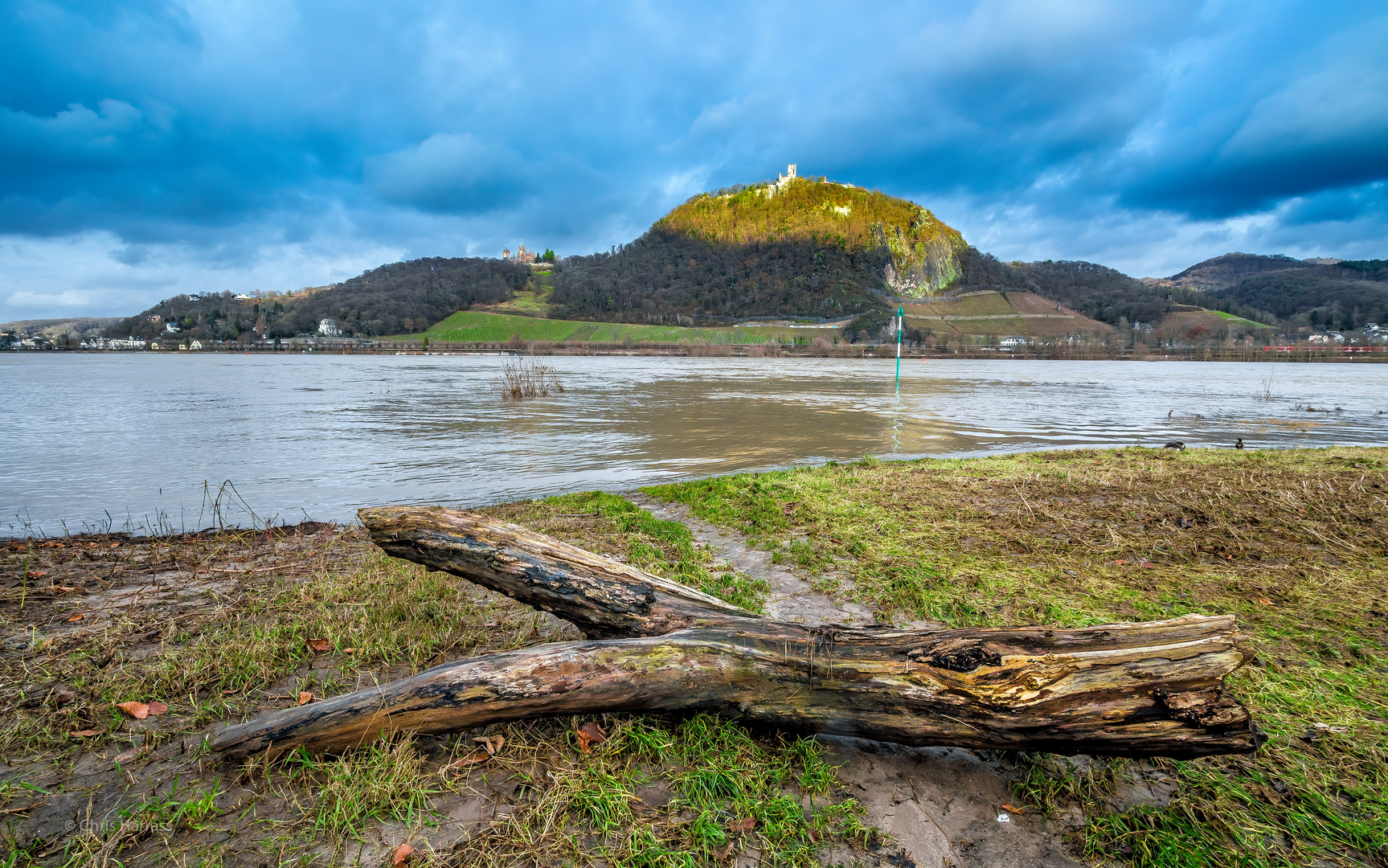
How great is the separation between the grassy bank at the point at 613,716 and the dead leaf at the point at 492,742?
0.03m

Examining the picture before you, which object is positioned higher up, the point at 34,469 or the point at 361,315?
the point at 361,315

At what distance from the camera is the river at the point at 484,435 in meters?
10.2

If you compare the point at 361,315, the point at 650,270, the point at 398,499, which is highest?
the point at 650,270

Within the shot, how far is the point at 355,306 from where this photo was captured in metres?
148

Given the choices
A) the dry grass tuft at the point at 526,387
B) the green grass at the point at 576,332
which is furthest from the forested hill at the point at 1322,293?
the dry grass tuft at the point at 526,387

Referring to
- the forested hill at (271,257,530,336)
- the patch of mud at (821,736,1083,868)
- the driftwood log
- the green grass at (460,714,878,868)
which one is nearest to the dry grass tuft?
the driftwood log

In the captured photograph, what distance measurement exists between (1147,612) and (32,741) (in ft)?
21.6

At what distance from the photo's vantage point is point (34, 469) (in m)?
12.3

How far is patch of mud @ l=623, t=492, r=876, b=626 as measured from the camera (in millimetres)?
4629

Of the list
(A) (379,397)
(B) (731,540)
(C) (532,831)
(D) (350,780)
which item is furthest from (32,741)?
(A) (379,397)

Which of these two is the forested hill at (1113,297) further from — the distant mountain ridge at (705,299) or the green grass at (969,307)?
the green grass at (969,307)

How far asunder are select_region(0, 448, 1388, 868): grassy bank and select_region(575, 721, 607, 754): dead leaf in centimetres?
6

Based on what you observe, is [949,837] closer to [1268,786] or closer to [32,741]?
[1268,786]

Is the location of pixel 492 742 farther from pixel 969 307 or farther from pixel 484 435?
pixel 969 307
